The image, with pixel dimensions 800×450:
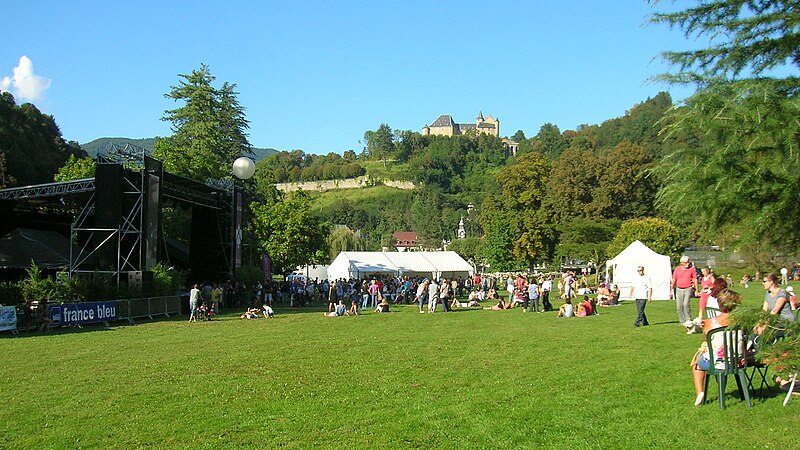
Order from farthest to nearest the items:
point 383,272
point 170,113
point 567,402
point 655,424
A: point 170,113 < point 383,272 < point 567,402 < point 655,424

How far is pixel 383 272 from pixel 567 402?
115ft

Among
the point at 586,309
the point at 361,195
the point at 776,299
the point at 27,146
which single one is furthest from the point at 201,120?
the point at 361,195

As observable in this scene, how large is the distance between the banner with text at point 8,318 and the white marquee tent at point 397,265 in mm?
22479

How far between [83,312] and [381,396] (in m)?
14.4

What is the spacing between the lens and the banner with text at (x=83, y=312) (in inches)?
755

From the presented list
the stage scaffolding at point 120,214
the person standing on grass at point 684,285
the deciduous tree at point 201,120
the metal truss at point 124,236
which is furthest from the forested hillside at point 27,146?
the person standing on grass at point 684,285

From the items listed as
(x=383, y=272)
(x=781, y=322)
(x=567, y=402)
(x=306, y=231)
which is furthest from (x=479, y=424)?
(x=306, y=231)

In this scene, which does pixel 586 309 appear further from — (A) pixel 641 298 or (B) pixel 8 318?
(B) pixel 8 318

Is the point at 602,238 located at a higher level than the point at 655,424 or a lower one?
higher

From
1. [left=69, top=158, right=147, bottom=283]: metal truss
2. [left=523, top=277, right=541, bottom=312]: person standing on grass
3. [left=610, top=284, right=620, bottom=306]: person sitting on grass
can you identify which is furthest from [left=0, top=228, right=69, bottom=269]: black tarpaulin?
[left=610, top=284, right=620, bottom=306]: person sitting on grass

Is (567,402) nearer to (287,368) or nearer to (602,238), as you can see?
(287,368)

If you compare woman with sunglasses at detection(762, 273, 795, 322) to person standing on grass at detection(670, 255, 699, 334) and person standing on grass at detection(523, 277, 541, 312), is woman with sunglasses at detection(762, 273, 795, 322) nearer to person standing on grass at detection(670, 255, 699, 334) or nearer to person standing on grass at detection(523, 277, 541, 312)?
→ person standing on grass at detection(670, 255, 699, 334)

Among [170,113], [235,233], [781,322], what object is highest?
[170,113]

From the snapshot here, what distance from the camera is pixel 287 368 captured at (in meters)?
10.8
